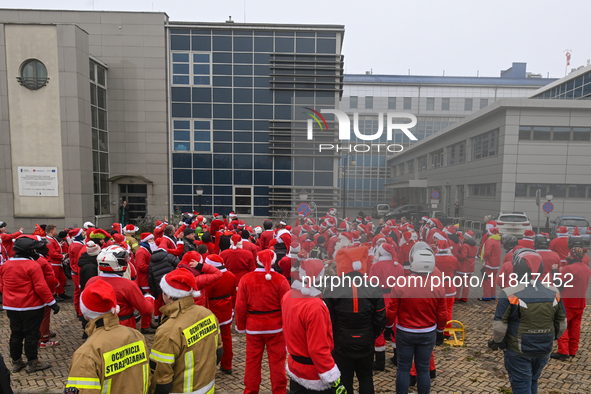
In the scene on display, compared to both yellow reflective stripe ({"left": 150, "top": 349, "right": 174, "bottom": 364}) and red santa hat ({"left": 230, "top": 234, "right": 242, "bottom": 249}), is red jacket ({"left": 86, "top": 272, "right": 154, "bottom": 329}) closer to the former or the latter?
yellow reflective stripe ({"left": 150, "top": 349, "right": 174, "bottom": 364})

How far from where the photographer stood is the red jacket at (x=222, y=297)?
455cm

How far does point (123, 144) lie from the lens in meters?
21.6

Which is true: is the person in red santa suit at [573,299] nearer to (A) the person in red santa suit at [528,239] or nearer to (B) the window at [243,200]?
(A) the person in red santa suit at [528,239]

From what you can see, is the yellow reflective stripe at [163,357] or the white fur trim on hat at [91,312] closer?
the white fur trim on hat at [91,312]

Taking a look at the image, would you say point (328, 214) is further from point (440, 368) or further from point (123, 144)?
point (123, 144)

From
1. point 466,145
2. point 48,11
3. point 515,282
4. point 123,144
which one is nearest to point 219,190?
point 123,144

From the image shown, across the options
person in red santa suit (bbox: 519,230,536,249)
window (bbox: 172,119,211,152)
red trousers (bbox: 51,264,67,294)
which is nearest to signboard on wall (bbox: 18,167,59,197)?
window (bbox: 172,119,211,152)

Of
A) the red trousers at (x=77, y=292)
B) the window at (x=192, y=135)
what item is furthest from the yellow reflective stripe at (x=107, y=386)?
the window at (x=192, y=135)

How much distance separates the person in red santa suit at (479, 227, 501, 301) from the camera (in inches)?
285

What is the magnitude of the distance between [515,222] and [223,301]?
540 cm

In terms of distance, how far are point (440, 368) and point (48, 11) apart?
29.3 metres

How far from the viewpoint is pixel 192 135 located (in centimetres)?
2094

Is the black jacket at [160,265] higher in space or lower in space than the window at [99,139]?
lower

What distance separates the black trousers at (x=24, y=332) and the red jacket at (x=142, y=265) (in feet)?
5.74
